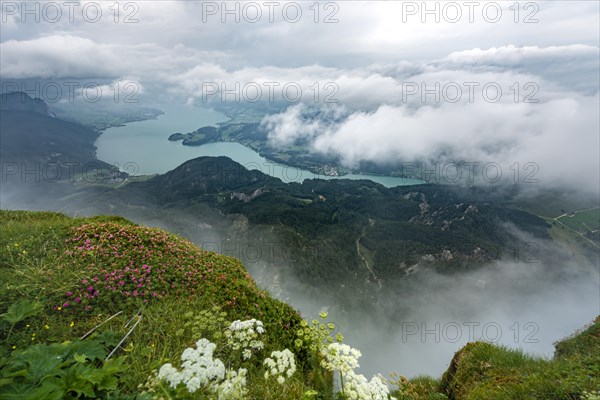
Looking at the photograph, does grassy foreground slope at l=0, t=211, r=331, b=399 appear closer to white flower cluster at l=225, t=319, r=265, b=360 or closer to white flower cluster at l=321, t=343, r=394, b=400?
white flower cluster at l=225, t=319, r=265, b=360

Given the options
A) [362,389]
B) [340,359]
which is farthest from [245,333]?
Answer: [362,389]

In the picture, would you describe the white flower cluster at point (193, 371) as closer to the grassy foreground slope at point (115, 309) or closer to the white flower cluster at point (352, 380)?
the grassy foreground slope at point (115, 309)

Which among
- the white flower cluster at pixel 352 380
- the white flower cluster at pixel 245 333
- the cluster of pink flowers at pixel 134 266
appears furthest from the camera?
the cluster of pink flowers at pixel 134 266

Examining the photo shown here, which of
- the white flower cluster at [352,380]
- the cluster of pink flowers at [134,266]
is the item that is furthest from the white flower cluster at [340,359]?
the cluster of pink flowers at [134,266]

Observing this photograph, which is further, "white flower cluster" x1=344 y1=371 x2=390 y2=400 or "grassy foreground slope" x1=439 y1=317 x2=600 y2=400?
"grassy foreground slope" x1=439 y1=317 x2=600 y2=400

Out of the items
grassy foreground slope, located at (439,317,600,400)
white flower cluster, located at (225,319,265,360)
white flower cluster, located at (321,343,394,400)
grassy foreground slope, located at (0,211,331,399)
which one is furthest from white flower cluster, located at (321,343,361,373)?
grassy foreground slope, located at (439,317,600,400)

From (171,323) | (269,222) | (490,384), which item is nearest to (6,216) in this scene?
(171,323)
